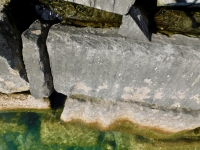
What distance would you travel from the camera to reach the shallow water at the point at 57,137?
2.59 metres

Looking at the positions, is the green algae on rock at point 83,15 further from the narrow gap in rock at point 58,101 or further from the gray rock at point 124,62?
the narrow gap in rock at point 58,101

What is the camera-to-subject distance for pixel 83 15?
1.75m

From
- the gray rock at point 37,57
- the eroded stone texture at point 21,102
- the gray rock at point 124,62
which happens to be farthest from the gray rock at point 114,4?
the eroded stone texture at point 21,102

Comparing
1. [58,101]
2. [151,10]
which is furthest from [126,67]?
[58,101]

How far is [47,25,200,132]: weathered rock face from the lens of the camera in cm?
158

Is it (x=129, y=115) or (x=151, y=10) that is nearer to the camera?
(x=151, y=10)

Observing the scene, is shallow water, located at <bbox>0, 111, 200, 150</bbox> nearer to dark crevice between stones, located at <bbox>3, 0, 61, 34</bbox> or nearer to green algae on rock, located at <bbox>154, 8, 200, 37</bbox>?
dark crevice between stones, located at <bbox>3, 0, 61, 34</bbox>

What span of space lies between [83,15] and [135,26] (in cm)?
44

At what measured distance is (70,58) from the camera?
1.66 m

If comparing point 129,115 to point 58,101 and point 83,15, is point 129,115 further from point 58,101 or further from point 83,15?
point 83,15

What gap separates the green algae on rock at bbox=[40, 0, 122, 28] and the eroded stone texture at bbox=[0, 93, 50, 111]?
978 millimetres

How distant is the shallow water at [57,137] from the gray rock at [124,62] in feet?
2.74

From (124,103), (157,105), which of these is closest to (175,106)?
(157,105)

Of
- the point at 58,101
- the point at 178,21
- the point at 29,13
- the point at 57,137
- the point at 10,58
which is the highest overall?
the point at 178,21
